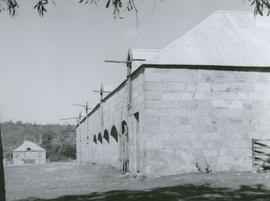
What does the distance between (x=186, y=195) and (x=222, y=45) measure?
8159mm

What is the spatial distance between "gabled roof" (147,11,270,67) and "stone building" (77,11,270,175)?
4cm

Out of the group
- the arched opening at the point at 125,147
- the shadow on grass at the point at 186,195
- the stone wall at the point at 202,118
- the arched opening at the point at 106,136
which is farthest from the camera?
the arched opening at the point at 106,136

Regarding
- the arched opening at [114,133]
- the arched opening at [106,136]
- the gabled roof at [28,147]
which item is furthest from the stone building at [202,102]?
the gabled roof at [28,147]

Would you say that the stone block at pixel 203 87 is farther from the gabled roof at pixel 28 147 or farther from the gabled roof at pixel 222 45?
the gabled roof at pixel 28 147

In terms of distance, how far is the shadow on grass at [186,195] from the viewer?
1008 centimetres

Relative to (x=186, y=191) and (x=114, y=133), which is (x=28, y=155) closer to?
(x=114, y=133)

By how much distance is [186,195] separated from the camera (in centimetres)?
1066

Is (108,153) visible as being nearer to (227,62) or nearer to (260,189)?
(227,62)

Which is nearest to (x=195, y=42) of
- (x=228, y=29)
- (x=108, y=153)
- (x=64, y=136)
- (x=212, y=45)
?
(x=212, y=45)

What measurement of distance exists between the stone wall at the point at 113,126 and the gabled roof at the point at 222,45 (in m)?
1.60

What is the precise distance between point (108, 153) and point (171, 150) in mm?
11649

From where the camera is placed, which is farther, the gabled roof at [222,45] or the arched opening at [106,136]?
the arched opening at [106,136]

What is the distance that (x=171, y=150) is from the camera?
1598 centimetres

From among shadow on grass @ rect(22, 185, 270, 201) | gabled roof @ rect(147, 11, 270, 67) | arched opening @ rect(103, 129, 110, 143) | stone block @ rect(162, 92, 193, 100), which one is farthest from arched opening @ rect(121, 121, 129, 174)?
shadow on grass @ rect(22, 185, 270, 201)
